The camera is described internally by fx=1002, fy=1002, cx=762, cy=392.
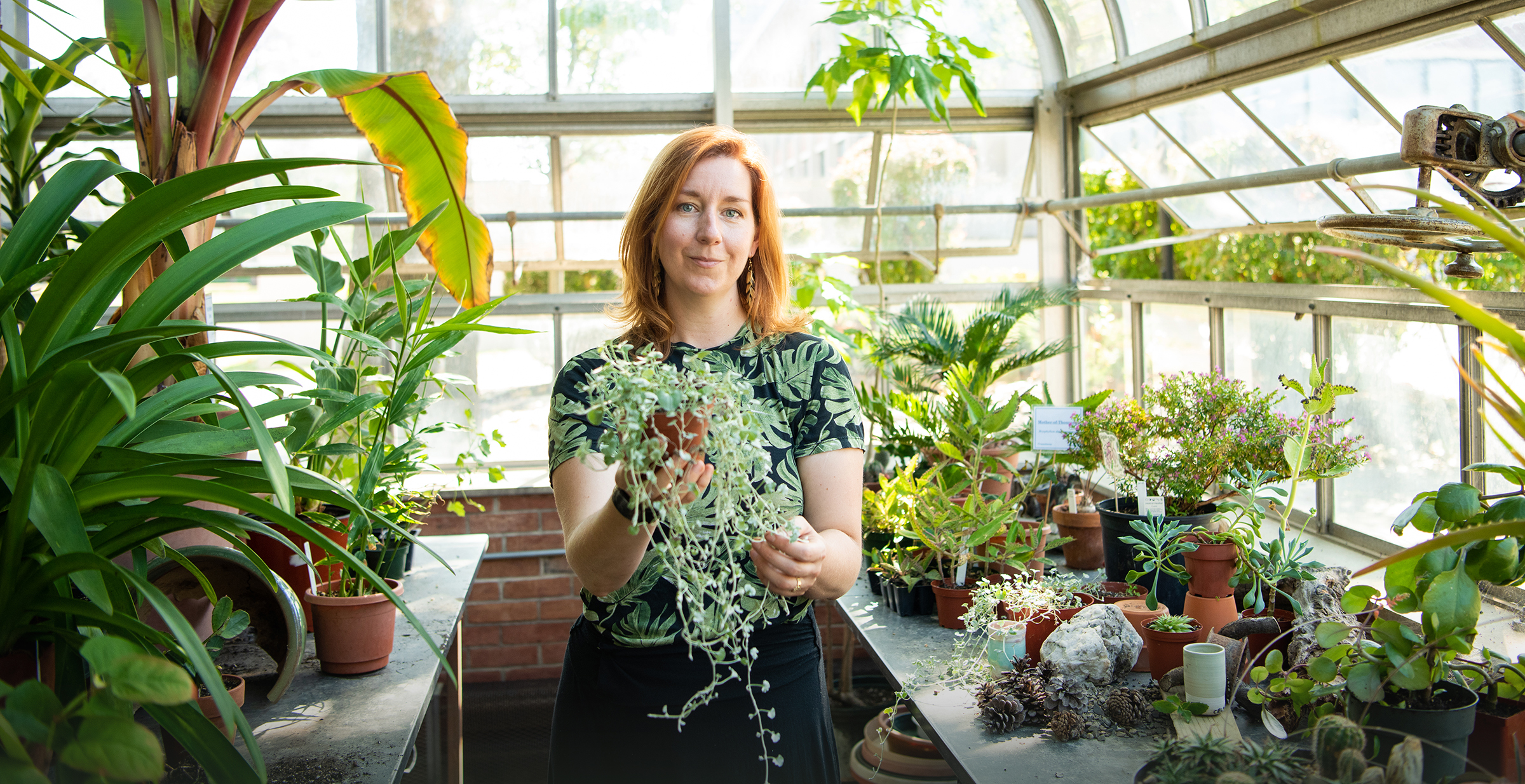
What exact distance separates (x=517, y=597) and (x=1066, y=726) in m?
2.91

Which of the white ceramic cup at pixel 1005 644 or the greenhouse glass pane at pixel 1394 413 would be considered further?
the greenhouse glass pane at pixel 1394 413

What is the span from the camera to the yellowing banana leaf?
233 centimetres

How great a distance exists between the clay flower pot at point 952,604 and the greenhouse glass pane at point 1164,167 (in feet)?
6.89

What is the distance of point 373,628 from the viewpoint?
186 cm

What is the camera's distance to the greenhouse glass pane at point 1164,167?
142 inches

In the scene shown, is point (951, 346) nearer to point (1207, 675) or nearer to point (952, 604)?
point (952, 604)

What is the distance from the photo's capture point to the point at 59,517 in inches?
37.3

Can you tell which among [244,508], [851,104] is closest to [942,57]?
[851,104]

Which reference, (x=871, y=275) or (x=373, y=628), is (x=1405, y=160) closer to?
(x=373, y=628)

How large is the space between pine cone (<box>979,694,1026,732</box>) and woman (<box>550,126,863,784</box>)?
0.26m

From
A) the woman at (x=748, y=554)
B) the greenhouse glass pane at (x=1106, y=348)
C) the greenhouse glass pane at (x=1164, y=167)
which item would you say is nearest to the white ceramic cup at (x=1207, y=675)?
the woman at (x=748, y=554)

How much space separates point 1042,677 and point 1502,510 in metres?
0.76

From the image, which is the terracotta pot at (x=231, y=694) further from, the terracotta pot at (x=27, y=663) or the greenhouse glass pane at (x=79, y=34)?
the greenhouse glass pane at (x=79, y=34)

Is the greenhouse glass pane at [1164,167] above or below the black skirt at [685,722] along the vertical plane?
above
